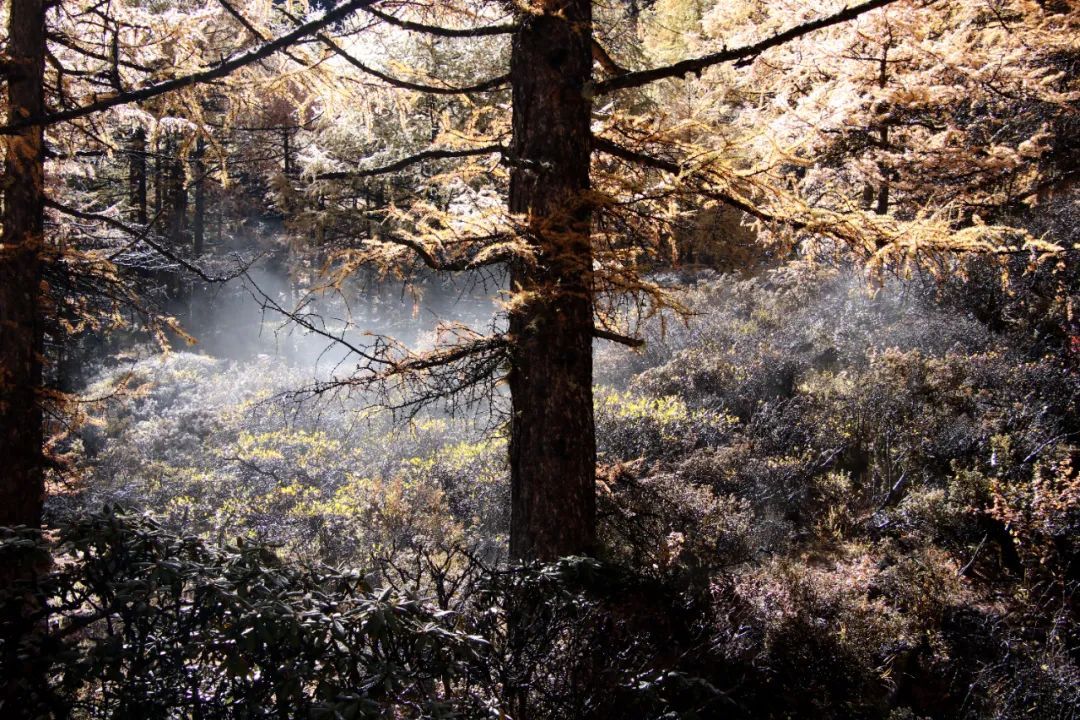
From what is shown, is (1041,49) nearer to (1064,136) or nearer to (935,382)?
(1064,136)

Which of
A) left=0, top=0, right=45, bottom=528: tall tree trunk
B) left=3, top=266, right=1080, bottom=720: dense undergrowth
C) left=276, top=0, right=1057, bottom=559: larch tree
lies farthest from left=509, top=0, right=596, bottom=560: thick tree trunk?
left=0, top=0, right=45, bottom=528: tall tree trunk

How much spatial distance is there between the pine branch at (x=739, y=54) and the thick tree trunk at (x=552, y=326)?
0.28 metres

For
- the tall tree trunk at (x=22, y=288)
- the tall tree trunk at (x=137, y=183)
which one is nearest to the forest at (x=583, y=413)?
the tall tree trunk at (x=22, y=288)

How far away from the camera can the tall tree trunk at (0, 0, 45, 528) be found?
5316 millimetres

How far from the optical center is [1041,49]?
24.2 ft

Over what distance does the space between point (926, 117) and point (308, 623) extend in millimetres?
11827

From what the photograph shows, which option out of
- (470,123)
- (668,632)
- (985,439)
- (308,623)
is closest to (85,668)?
(308,623)

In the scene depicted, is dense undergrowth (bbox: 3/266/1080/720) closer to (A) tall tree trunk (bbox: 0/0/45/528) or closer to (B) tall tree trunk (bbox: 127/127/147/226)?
(A) tall tree trunk (bbox: 0/0/45/528)

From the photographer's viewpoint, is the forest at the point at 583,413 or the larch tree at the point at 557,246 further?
the larch tree at the point at 557,246

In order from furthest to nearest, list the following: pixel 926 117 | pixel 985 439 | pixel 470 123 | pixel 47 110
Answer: pixel 926 117 < pixel 985 439 < pixel 47 110 < pixel 470 123

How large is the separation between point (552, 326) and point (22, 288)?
4.53m

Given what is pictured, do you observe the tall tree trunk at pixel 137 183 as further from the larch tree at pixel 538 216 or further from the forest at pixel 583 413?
the larch tree at pixel 538 216

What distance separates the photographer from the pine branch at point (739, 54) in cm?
356

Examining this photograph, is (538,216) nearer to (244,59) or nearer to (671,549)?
(244,59)
